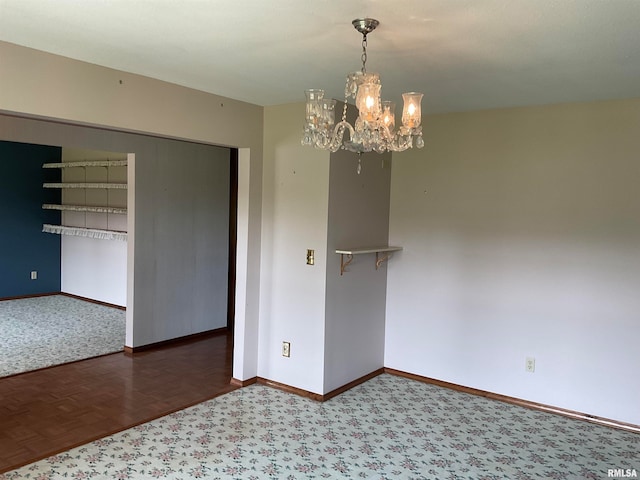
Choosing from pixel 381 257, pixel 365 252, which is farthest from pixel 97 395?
pixel 381 257

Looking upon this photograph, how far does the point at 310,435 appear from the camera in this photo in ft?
10.7

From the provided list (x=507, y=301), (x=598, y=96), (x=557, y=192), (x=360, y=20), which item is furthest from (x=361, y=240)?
(x=360, y=20)

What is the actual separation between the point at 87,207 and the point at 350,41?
5597mm

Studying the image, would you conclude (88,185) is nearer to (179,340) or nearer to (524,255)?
(179,340)

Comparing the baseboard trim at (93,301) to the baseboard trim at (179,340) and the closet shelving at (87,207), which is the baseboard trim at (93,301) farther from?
the baseboard trim at (179,340)

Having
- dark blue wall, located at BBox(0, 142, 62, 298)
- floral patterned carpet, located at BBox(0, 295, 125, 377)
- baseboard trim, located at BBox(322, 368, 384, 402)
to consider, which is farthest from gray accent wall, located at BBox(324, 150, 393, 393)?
dark blue wall, located at BBox(0, 142, 62, 298)

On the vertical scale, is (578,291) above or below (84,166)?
below

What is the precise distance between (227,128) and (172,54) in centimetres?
111

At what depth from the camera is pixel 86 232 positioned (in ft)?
22.4

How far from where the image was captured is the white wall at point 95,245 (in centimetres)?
668

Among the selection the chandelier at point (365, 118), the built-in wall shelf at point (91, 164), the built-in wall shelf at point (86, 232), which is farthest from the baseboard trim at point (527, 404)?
the built-in wall shelf at point (91, 164)

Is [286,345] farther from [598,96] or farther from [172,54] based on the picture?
[598,96]

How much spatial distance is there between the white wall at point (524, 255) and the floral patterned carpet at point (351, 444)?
15.8 inches

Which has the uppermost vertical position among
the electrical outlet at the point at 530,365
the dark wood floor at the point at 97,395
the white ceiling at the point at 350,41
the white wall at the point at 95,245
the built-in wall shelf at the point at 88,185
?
the white ceiling at the point at 350,41
